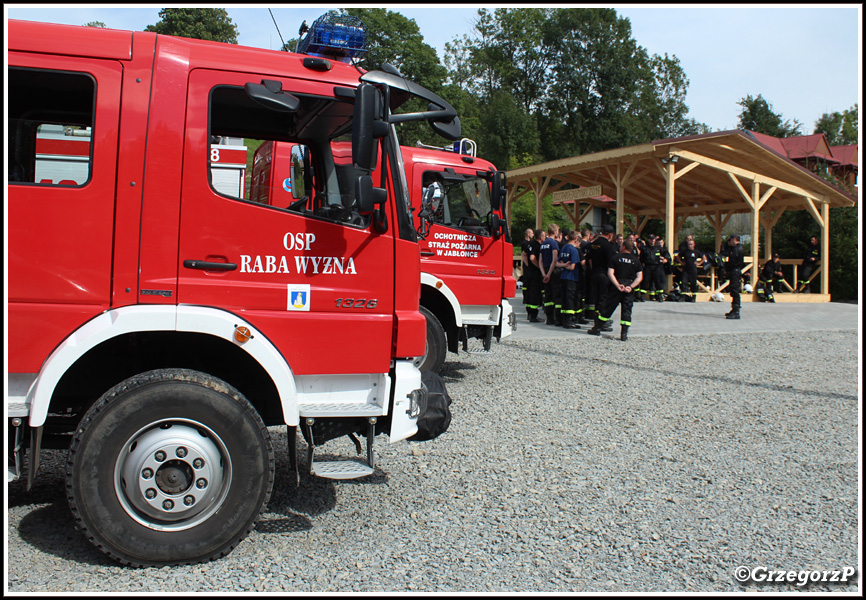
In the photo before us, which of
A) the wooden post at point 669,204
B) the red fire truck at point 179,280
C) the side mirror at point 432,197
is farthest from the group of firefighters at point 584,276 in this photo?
the red fire truck at point 179,280

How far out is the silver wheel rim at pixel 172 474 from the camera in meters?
3.15

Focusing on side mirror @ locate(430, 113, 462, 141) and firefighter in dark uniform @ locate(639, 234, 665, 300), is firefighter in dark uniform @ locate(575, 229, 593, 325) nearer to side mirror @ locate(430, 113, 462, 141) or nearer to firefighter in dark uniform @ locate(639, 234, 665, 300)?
firefighter in dark uniform @ locate(639, 234, 665, 300)

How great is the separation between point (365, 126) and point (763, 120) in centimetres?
6815

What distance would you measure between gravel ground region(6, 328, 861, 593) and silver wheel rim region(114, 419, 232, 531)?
0.90ft

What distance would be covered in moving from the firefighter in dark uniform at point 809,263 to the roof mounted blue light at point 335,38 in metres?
24.3

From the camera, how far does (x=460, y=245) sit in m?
8.30

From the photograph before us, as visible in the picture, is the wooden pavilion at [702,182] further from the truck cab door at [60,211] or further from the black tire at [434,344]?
the truck cab door at [60,211]

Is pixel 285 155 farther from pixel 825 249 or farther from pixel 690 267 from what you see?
pixel 825 249

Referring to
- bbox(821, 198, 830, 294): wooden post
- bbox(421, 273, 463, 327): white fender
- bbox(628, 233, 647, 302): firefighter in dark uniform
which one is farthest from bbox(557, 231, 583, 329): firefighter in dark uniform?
bbox(821, 198, 830, 294): wooden post

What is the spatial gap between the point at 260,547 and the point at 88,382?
1.31 metres

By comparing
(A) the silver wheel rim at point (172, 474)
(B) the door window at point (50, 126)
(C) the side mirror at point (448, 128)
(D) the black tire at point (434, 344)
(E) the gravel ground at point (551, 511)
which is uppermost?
(C) the side mirror at point (448, 128)

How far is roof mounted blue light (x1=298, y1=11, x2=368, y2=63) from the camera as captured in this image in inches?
148

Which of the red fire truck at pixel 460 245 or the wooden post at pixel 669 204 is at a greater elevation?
the wooden post at pixel 669 204

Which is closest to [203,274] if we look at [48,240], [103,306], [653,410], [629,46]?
[103,306]
